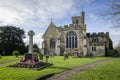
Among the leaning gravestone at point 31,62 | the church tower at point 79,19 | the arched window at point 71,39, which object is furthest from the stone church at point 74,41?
the leaning gravestone at point 31,62

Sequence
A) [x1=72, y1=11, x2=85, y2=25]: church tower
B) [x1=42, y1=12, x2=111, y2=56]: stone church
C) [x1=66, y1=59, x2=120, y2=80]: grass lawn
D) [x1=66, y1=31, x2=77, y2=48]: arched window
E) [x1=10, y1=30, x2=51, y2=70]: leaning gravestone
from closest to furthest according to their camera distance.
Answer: [x1=66, y1=59, x2=120, y2=80]: grass lawn
[x1=10, y1=30, x2=51, y2=70]: leaning gravestone
[x1=42, y1=12, x2=111, y2=56]: stone church
[x1=66, y1=31, x2=77, y2=48]: arched window
[x1=72, y1=11, x2=85, y2=25]: church tower

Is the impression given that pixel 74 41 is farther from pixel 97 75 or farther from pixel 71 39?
pixel 97 75

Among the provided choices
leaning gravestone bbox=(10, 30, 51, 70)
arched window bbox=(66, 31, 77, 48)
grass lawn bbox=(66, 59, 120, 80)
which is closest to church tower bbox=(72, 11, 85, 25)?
arched window bbox=(66, 31, 77, 48)

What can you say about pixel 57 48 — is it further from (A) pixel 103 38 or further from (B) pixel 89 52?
(A) pixel 103 38

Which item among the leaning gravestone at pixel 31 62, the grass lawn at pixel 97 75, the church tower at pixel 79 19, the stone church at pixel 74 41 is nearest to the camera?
the grass lawn at pixel 97 75

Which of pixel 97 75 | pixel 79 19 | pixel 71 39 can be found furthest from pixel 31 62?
pixel 79 19

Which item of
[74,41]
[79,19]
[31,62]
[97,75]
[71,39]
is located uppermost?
[79,19]

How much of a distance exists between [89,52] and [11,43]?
22964 mm

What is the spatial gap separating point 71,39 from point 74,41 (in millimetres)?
1002

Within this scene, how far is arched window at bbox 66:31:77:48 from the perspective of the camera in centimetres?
4762

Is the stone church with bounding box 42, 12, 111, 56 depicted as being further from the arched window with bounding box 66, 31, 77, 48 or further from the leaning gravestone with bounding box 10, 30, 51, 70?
the leaning gravestone with bounding box 10, 30, 51, 70

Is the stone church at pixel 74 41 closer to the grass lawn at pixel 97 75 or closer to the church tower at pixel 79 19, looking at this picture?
the church tower at pixel 79 19

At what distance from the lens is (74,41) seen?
47625 millimetres

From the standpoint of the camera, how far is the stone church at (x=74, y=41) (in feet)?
150
